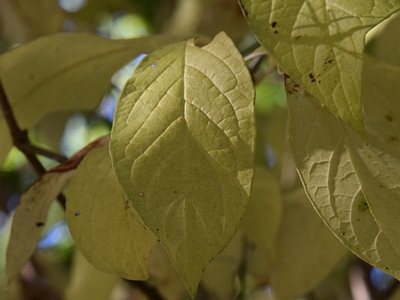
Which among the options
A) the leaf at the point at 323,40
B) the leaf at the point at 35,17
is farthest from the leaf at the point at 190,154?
the leaf at the point at 35,17

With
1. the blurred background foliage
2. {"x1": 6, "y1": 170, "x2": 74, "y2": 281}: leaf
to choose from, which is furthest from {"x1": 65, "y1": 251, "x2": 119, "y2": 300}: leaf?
{"x1": 6, "y1": 170, "x2": 74, "y2": 281}: leaf

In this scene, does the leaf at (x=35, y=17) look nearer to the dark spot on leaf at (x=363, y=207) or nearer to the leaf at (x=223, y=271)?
the leaf at (x=223, y=271)

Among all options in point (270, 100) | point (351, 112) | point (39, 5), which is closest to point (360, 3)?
point (351, 112)

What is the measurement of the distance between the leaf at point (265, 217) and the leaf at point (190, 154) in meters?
0.35

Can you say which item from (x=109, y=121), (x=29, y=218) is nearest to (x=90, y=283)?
(x=29, y=218)

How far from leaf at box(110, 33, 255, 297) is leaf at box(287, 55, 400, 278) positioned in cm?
6

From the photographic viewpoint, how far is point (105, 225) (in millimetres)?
458

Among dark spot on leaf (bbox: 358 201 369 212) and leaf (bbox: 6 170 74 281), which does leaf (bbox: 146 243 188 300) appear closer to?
leaf (bbox: 6 170 74 281)

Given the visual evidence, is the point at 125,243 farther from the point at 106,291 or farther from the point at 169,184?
the point at 106,291

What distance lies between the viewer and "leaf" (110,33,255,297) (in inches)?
14.1

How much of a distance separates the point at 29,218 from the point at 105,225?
0.12m

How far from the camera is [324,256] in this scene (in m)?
0.71

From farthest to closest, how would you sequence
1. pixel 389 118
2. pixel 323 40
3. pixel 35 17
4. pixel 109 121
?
pixel 109 121 < pixel 35 17 < pixel 389 118 < pixel 323 40

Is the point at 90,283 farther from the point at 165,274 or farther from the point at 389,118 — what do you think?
the point at 389,118
